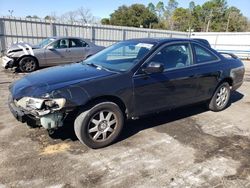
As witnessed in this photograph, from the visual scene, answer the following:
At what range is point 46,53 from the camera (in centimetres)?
1110

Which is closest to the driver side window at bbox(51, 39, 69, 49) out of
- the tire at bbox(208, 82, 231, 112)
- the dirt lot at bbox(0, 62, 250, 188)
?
the dirt lot at bbox(0, 62, 250, 188)

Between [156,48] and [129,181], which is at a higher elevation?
[156,48]

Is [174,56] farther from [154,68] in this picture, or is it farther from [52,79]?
[52,79]

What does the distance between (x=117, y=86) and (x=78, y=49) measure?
8553 mm

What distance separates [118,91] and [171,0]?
300ft

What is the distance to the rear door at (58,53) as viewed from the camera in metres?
11.2

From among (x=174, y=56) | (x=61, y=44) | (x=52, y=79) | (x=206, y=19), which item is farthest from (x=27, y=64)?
(x=206, y=19)

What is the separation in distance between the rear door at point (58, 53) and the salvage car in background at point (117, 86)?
261 inches

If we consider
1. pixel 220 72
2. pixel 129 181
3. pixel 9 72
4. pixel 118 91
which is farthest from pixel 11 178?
pixel 9 72

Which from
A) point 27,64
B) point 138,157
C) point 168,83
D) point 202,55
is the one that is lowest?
point 138,157

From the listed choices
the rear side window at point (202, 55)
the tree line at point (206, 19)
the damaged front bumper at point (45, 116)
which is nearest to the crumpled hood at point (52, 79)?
the damaged front bumper at point (45, 116)

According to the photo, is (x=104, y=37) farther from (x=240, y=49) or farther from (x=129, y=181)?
(x=129, y=181)

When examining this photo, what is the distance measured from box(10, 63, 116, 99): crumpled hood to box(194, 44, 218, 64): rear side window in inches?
78.0

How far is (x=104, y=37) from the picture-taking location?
66.8 feet
